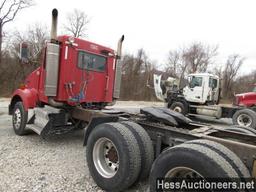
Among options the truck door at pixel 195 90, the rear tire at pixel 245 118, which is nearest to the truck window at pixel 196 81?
the truck door at pixel 195 90

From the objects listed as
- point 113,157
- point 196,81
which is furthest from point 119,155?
point 196,81

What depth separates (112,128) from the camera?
3363 millimetres

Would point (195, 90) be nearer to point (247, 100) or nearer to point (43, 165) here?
point (247, 100)

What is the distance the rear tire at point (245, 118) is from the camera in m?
10.5

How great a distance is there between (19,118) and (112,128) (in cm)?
370

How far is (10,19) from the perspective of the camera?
80.6ft

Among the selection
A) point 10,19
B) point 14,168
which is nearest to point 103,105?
point 14,168

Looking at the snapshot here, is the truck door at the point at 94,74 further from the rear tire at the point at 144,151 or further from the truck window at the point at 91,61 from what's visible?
the rear tire at the point at 144,151

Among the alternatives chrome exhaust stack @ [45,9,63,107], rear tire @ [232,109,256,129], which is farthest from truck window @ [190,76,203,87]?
chrome exhaust stack @ [45,9,63,107]

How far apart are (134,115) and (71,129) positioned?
75.9 inches

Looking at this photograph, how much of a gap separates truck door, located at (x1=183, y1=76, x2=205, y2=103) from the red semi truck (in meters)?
7.33

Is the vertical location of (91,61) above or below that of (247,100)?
above

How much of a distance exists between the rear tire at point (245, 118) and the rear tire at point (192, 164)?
30.7 feet

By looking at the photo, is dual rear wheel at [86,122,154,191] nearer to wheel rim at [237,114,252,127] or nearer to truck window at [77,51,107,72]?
truck window at [77,51,107,72]
